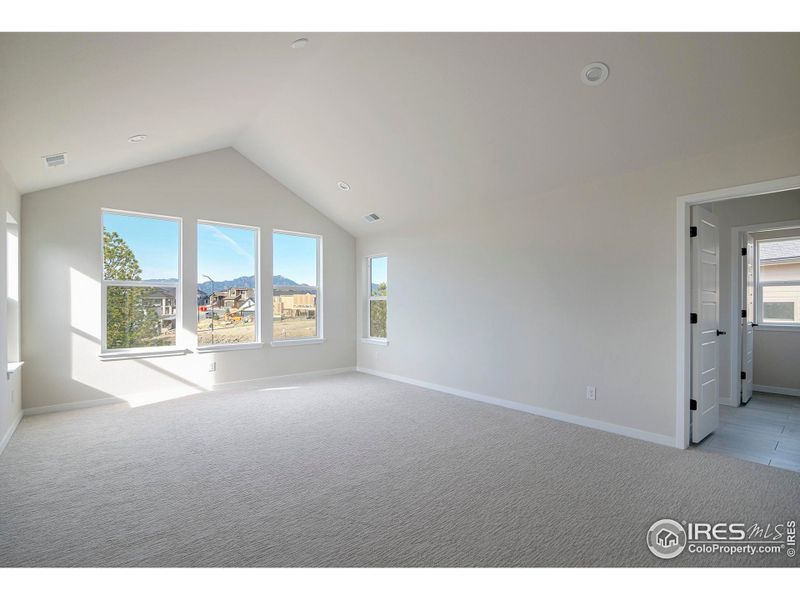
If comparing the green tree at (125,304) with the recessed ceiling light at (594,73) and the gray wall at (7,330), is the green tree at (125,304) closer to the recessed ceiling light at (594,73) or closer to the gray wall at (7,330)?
the gray wall at (7,330)

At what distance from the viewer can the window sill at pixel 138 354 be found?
4941 millimetres

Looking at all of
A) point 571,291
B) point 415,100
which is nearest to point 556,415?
point 571,291

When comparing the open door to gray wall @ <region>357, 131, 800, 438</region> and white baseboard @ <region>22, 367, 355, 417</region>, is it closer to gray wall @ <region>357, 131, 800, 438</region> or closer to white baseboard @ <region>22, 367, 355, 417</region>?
gray wall @ <region>357, 131, 800, 438</region>

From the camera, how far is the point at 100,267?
4914 mm

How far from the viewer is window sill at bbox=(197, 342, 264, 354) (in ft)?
Answer: 18.5

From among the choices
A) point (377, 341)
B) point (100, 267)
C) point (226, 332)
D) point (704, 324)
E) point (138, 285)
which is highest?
point (100, 267)

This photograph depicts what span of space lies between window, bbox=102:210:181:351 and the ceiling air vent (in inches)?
49.7

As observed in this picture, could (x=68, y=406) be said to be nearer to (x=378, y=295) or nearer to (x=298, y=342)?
(x=298, y=342)

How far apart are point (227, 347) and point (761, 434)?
6.03 metres

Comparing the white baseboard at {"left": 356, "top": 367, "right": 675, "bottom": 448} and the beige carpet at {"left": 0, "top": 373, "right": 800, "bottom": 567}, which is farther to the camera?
the white baseboard at {"left": 356, "top": 367, "right": 675, "bottom": 448}

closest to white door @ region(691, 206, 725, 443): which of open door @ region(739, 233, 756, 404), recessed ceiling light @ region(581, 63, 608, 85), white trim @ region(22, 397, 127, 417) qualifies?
recessed ceiling light @ region(581, 63, 608, 85)

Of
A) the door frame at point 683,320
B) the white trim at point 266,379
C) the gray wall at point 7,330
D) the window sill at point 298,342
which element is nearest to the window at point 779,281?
the door frame at point 683,320

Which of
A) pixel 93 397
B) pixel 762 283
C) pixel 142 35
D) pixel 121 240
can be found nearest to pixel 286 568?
pixel 142 35

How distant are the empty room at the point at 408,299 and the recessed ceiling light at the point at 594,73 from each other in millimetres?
22
